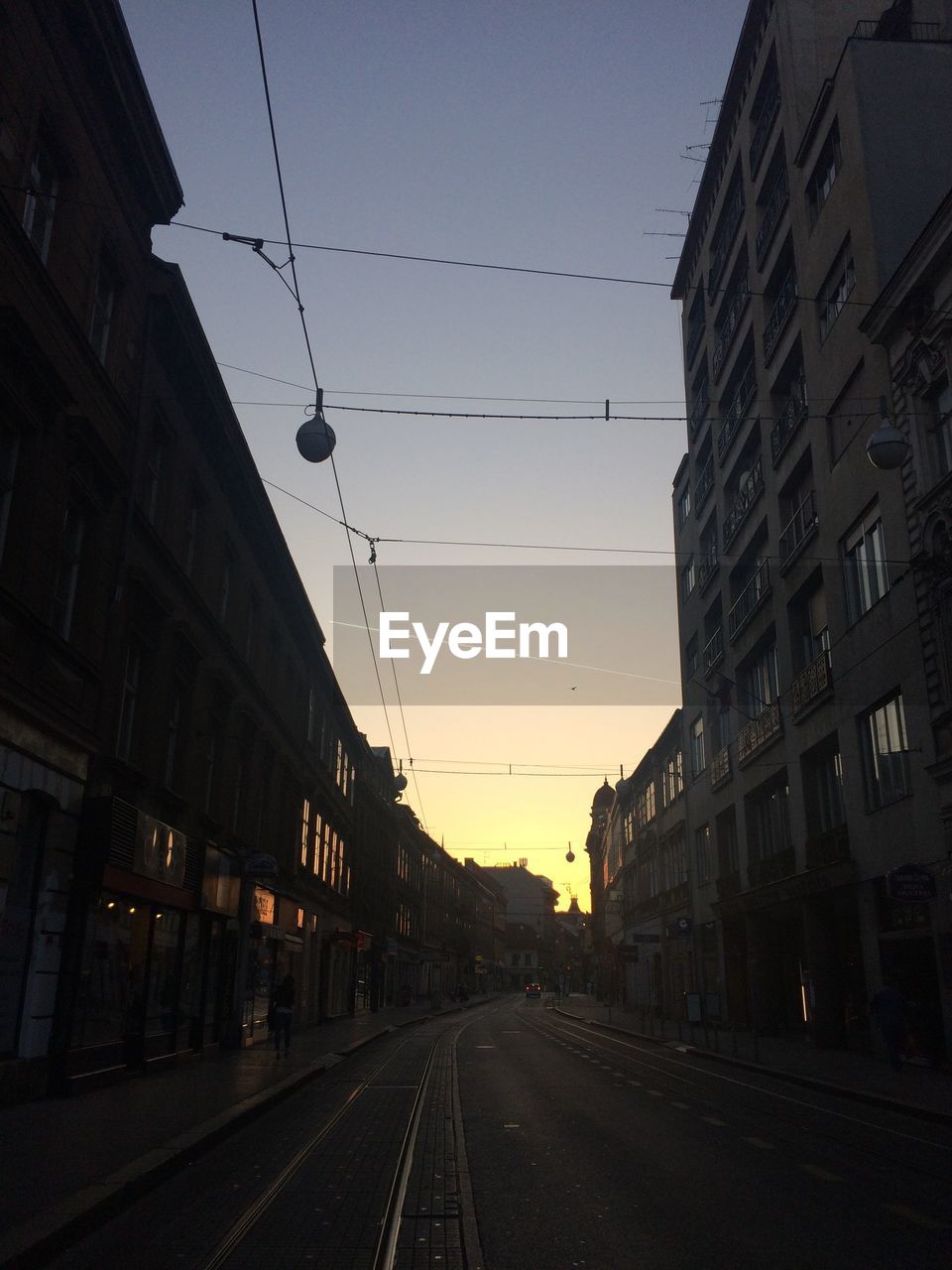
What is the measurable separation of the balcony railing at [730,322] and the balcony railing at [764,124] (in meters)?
3.64

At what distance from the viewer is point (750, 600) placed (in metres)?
34.1

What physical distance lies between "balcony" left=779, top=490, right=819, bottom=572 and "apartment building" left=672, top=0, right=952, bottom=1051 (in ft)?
0.36

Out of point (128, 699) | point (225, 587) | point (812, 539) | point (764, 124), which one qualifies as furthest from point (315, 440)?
point (764, 124)

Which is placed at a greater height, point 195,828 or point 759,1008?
point 195,828

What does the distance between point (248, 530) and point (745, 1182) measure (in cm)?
2042

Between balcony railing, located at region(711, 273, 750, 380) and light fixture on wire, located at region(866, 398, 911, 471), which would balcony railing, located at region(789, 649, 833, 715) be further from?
balcony railing, located at region(711, 273, 750, 380)

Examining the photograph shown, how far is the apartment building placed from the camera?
22.1 metres

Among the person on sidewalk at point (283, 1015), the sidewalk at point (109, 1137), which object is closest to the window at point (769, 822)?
the person on sidewalk at point (283, 1015)

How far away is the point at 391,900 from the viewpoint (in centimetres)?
6338

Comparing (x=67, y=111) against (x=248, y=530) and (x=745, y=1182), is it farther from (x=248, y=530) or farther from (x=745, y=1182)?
(x=745, y=1182)

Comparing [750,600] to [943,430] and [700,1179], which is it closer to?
[943,430]

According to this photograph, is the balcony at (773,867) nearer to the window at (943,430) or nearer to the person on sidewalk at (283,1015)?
the window at (943,430)

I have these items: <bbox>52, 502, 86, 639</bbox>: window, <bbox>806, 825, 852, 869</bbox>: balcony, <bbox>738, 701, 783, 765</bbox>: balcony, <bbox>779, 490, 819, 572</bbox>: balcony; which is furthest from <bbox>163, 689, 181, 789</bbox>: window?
<bbox>738, 701, 783, 765</bbox>: balcony

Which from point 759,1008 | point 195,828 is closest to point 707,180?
point 759,1008
